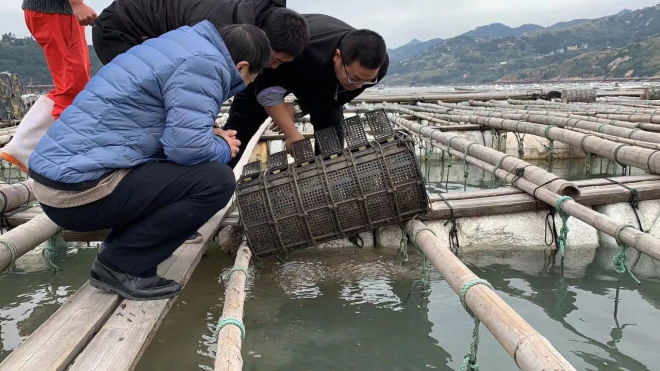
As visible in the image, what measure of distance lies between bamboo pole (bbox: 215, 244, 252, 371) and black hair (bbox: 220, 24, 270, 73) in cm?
102

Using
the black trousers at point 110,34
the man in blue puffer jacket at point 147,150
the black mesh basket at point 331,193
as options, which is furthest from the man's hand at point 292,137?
the man in blue puffer jacket at point 147,150

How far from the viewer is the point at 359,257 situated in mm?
3938

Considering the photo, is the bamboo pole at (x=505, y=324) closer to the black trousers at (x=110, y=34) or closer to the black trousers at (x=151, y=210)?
the black trousers at (x=151, y=210)

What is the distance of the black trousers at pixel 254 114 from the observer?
375 centimetres

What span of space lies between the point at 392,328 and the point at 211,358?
1021 millimetres

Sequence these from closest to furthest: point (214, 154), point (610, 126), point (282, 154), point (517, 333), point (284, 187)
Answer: point (517, 333), point (214, 154), point (284, 187), point (282, 154), point (610, 126)

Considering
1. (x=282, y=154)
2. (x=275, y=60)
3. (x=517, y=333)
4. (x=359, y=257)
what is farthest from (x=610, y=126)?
(x=517, y=333)

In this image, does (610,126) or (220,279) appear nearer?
(220,279)

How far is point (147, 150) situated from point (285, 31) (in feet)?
3.33

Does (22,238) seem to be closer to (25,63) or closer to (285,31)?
(285,31)

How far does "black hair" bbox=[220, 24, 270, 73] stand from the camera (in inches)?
89.2

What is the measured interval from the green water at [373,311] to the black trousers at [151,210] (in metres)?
0.66

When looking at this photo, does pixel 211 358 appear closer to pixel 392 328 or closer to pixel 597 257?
pixel 392 328

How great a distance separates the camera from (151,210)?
2318 millimetres
